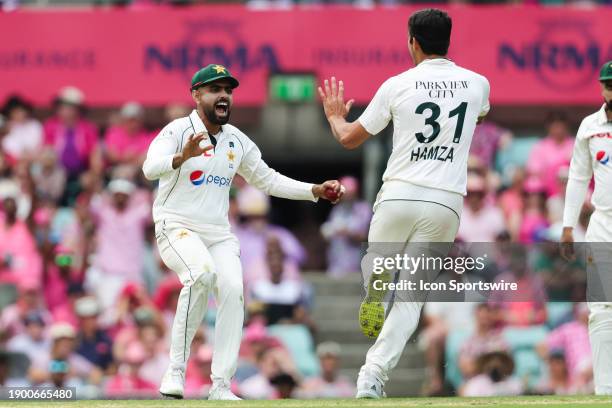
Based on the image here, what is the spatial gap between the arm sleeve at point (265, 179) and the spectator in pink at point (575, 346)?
459 centimetres

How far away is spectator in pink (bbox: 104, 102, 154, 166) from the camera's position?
1764 centimetres

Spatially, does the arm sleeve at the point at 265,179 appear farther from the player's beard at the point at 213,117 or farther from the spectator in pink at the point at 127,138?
the spectator in pink at the point at 127,138

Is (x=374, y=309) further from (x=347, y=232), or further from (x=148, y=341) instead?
(x=347, y=232)

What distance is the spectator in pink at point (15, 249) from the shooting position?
16.5 m

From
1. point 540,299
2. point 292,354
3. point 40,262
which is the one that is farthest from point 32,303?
point 540,299

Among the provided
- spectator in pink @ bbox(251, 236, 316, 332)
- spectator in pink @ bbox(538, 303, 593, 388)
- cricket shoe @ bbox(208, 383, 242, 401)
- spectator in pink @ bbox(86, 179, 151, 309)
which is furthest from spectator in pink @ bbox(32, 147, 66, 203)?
cricket shoe @ bbox(208, 383, 242, 401)

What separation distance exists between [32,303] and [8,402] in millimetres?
5753

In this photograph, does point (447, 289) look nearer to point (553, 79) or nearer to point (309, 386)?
point (309, 386)

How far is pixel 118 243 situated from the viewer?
54.5ft

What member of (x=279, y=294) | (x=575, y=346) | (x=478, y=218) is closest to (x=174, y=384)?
(x=575, y=346)

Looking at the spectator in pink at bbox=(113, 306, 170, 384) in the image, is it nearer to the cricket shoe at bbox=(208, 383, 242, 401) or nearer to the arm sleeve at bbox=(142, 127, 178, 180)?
the cricket shoe at bbox=(208, 383, 242, 401)

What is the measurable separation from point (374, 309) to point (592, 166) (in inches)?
89.5

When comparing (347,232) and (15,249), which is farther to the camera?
(347,232)

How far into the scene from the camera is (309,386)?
14844 mm
